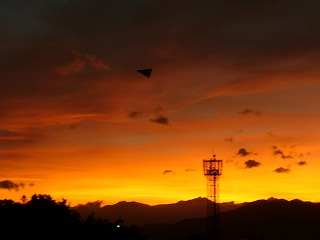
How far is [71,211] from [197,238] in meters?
53.7

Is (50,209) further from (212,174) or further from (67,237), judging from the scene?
(212,174)

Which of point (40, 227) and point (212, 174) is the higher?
point (212, 174)

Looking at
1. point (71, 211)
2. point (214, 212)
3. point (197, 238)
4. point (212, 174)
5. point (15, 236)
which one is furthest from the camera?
point (197, 238)

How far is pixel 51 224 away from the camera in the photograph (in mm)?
57344

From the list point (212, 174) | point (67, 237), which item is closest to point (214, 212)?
point (212, 174)

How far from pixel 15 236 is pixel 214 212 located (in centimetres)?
3548

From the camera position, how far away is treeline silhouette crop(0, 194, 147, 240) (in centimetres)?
5450

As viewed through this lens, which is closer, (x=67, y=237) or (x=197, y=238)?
(x=67, y=237)

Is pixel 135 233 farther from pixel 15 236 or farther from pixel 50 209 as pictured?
pixel 15 236

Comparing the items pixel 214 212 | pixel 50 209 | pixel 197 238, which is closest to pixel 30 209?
pixel 50 209

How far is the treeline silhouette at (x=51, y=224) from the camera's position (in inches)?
2146

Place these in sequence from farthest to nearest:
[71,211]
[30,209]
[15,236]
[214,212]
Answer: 1. [214,212]
2. [71,211]
3. [30,209]
4. [15,236]

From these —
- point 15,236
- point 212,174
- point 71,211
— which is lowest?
point 15,236

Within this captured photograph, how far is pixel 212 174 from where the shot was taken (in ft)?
289
